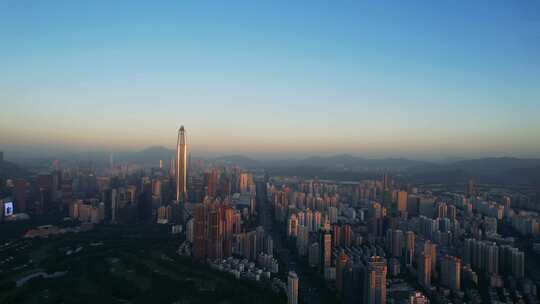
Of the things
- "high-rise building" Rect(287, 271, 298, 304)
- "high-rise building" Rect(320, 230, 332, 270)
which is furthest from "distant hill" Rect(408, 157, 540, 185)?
"high-rise building" Rect(287, 271, 298, 304)

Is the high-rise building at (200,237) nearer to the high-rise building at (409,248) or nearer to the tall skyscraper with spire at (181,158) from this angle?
the high-rise building at (409,248)

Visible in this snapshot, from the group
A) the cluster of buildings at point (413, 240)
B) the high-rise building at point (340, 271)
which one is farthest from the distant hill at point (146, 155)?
the high-rise building at point (340, 271)

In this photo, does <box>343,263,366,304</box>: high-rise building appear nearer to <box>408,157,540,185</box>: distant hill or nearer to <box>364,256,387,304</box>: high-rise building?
<box>364,256,387,304</box>: high-rise building

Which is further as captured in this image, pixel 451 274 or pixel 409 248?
pixel 409 248

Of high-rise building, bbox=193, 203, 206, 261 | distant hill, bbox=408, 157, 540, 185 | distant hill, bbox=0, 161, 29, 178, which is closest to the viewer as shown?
high-rise building, bbox=193, 203, 206, 261

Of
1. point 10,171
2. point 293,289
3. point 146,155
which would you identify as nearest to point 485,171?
point 293,289

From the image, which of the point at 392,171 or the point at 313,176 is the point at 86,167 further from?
the point at 392,171

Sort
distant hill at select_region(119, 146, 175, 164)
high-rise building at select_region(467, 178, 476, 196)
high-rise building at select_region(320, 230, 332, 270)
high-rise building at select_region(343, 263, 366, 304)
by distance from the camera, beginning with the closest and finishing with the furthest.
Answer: high-rise building at select_region(343, 263, 366, 304) < high-rise building at select_region(320, 230, 332, 270) < high-rise building at select_region(467, 178, 476, 196) < distant hill at select_region(119, 146, 175, 164)

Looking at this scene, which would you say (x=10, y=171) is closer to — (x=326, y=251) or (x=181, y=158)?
(x=181, y=158)
